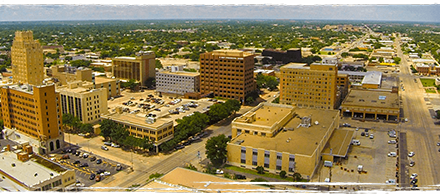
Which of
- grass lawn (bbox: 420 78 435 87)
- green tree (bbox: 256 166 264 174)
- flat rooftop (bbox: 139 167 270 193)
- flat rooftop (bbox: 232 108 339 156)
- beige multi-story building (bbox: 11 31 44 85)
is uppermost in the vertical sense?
beige multi-story building (bbox: 11 31 44 85)

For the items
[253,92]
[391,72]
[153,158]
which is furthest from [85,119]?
[391,72]

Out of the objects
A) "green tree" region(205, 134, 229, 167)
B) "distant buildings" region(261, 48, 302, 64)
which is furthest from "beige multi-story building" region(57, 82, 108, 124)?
"distant buildings" region(261, 48, 302, 64)

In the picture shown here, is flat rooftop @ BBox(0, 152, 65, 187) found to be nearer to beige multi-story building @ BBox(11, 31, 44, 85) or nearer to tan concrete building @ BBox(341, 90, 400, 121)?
beige multi-story building @ BBox(11, 31, 44, 85)

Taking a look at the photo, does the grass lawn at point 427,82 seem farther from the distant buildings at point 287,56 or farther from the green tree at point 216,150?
the green tree at point 216,150

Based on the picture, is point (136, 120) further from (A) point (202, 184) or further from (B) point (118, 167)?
(A) point (202, 184)

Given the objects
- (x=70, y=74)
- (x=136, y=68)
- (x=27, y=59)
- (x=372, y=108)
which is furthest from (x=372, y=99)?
(x=27, y=59)

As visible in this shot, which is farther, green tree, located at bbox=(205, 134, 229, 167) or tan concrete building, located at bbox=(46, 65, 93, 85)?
tan concrete building, located at bbox=(46, 65, 93, 85)
